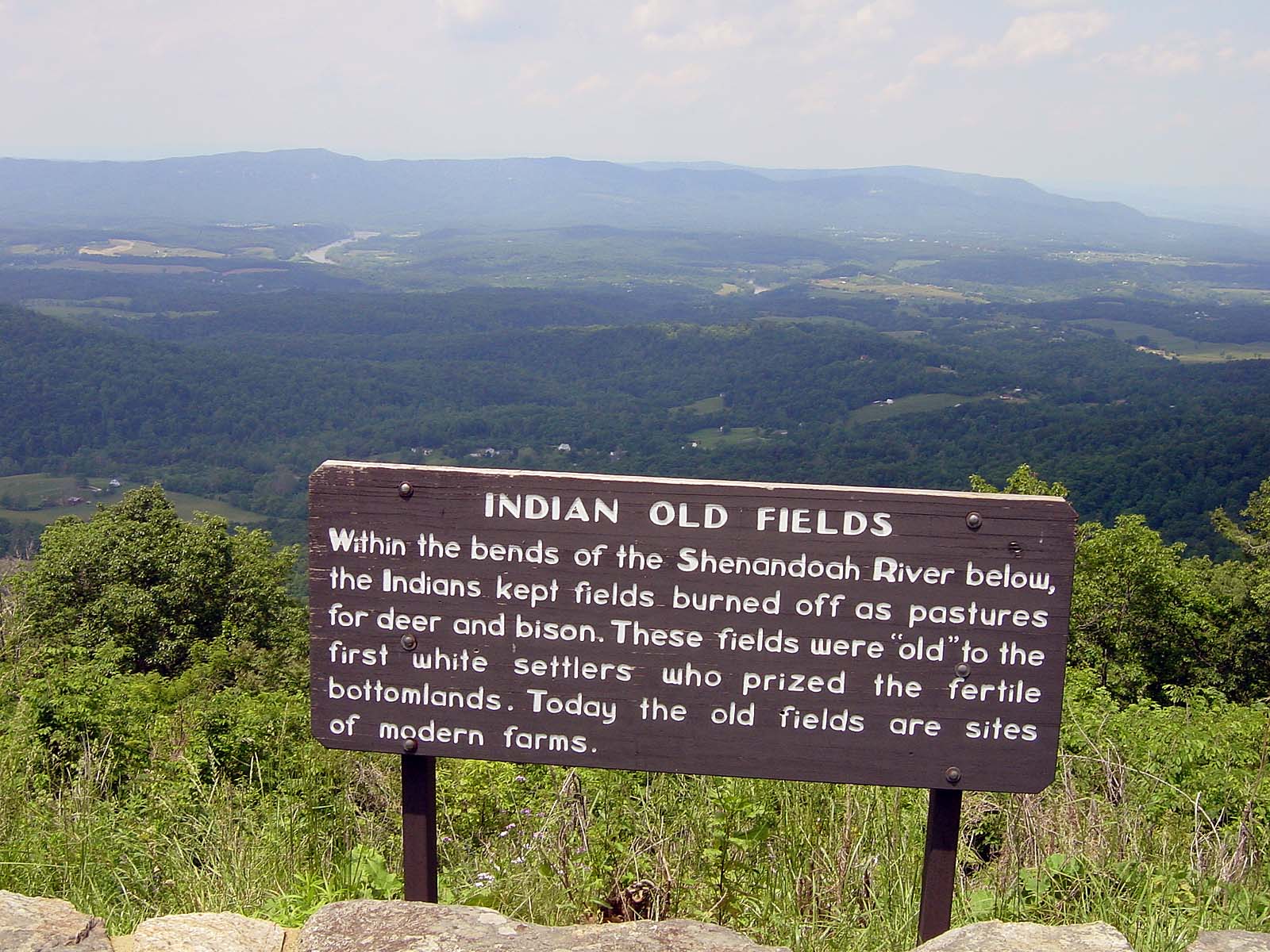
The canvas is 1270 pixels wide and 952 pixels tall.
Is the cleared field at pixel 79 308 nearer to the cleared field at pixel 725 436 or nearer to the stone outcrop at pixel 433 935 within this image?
the cleared field at pixel 725 436

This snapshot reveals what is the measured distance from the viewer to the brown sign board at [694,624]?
Result: 8.21ft

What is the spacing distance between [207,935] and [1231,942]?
94.9 inches

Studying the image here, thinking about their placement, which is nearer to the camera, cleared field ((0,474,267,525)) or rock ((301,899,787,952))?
rock ((301,899,787,952))

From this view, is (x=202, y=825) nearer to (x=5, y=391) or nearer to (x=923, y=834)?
(x=923, y=834)

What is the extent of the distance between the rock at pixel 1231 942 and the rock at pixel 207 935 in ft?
7.09

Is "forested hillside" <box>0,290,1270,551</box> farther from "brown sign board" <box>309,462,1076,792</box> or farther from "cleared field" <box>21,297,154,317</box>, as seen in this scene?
"brown sign board" <box>309,462,1076,792</box>

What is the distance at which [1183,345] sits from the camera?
123 m

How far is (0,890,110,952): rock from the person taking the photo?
2.42 metres

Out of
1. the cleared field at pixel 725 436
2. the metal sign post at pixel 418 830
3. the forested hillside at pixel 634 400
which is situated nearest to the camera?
the metal sign post at pixel 418 830

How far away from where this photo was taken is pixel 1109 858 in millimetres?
3012

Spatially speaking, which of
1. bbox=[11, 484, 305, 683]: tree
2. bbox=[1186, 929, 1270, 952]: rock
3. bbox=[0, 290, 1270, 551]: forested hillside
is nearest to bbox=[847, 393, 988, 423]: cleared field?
bbox=[0, 290, 1270, 551]: forested hillside

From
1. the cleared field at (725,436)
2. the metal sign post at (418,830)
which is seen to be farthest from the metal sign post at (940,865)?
the cleared field at (725,436)

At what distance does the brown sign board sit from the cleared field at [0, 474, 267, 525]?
2507 inches

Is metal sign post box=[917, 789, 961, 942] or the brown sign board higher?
the brown sign board
